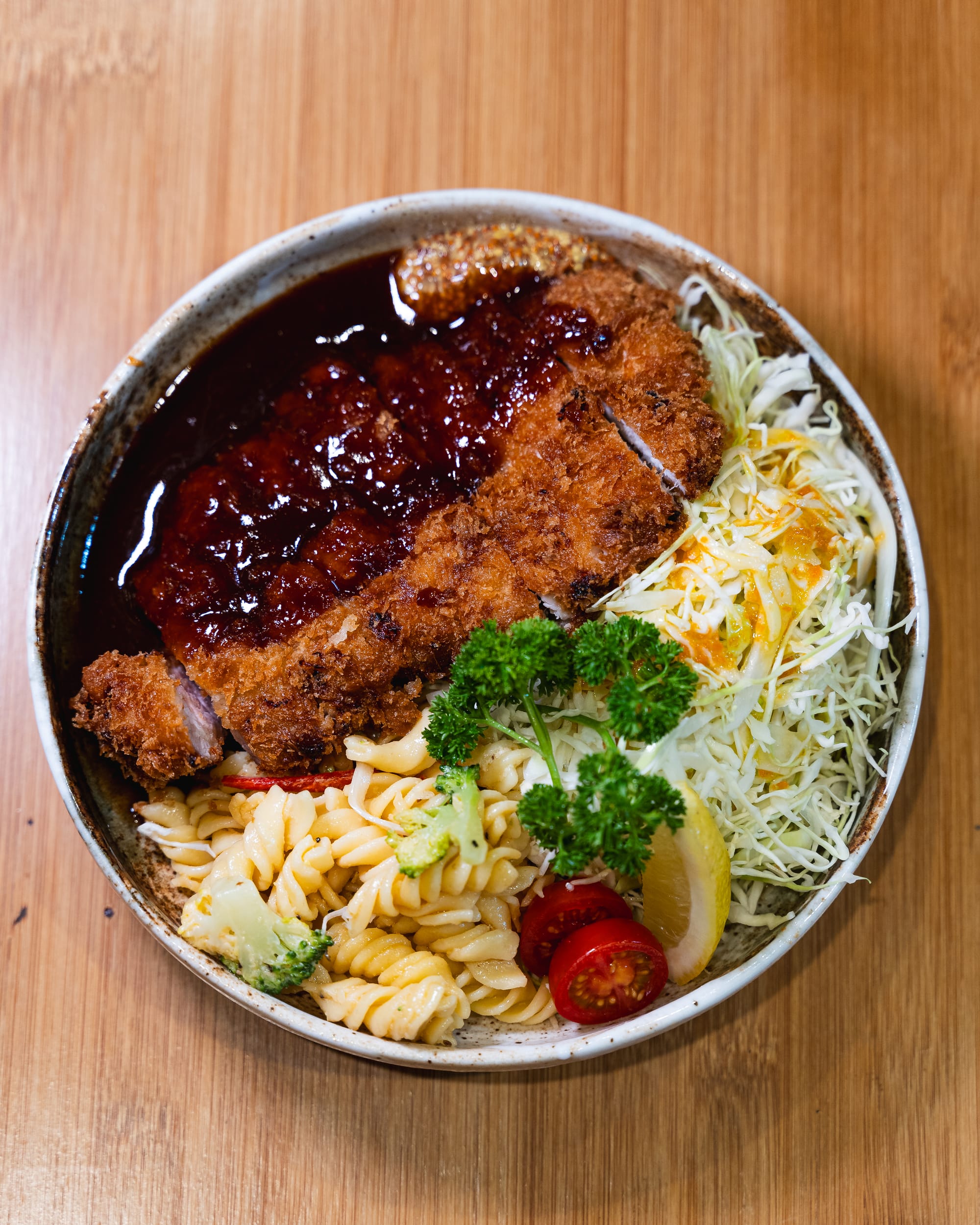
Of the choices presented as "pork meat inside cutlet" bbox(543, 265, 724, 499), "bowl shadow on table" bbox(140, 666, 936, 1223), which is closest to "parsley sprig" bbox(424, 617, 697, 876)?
"pork meat inside cutlet" bbox(543, 265, 724, 499)

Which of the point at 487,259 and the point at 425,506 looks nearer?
the point at 425,506

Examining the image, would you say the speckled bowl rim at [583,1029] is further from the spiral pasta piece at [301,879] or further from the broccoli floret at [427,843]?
the broccoli floret at [427,843]

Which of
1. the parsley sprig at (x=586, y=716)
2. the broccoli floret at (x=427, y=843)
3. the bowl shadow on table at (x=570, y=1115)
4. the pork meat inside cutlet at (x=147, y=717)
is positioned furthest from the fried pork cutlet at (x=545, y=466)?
the bowl shadow on table at (x=570, y=1115)

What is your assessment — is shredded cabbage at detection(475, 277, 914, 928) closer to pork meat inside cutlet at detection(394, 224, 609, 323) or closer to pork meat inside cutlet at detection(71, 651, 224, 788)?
pork meat inside cutlet at detection(394, 224, 609, 323)

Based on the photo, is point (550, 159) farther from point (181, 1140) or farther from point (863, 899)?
point (181, 1140)

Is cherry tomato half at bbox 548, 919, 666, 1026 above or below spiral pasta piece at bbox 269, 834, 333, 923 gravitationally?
below

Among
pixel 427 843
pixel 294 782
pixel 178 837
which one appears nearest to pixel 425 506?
pixel 294 782

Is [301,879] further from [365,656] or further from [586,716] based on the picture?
[586,716]
